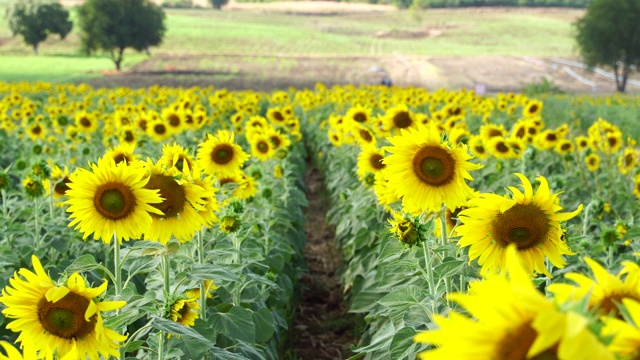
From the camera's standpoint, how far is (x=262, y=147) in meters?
6.31

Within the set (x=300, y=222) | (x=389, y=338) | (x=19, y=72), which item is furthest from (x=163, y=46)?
(x=389, y=338)

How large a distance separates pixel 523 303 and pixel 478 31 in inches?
3320

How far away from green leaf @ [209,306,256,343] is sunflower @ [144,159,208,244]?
0.55 meters

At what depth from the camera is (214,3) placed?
10075cm

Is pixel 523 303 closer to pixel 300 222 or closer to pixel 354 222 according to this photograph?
pixel 354 222

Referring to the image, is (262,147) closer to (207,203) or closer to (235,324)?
(235,324)

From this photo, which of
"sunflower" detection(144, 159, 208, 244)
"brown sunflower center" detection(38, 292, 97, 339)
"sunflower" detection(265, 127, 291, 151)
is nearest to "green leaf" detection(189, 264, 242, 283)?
"sunflower" detection(144, 159, 208, 244)

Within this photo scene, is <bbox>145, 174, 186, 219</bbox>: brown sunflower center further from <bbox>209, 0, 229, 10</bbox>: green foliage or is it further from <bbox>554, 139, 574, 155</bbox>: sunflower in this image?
<bbox>209, 0, 229, 10</bbox>: green foliage

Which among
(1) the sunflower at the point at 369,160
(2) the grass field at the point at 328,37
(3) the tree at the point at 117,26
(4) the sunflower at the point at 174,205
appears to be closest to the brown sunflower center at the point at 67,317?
(4) the sunflower at the point at 174,205

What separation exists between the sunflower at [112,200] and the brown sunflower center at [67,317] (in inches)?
21.1

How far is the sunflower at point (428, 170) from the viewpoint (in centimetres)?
285

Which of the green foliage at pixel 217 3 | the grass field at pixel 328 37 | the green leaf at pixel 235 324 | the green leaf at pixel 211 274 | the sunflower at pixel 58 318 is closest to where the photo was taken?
the sunflower at pixel 58 318

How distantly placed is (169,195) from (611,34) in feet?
160

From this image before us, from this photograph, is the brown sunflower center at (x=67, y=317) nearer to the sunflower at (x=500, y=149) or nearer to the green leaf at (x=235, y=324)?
the green leaf at (x=235, y=324)
